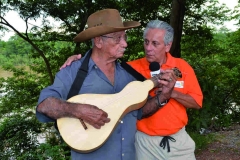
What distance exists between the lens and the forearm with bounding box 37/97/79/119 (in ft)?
6.60

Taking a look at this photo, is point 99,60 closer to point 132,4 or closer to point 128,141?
point 128,141

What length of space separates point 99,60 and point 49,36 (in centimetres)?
1017

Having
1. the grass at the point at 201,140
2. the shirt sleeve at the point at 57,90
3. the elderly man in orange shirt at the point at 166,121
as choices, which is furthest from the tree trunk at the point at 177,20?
the shirt sleeve at the point at 57,90

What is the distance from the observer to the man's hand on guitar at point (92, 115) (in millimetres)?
2025

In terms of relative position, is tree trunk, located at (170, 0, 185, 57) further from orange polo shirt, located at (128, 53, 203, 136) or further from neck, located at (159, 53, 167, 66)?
orange polo shirt, located at (128, 53, 203, 136)

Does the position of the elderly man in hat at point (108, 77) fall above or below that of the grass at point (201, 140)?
above

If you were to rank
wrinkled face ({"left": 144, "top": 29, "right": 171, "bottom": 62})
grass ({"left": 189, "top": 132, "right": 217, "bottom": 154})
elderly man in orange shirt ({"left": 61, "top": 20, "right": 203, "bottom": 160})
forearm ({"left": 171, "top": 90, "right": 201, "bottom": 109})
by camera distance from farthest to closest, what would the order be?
grass ({"left": 189, "top": 132, "right": 217, "bottom": 154})
wrinkled face ({"left": 144, "top": 29, "right": 171, "bottom": 62})
elderly man in orange shirt ({"left": 61, "top": 20, "right": 203, "bottom": 160})
forearm ({"left": 171, "top": 90, "right": 201, "bottom": 109})

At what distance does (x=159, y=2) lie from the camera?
10602mm

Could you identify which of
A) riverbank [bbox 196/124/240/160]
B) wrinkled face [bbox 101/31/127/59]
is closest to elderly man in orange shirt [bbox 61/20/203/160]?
wrinkled face [bbox 101/31/127/59]

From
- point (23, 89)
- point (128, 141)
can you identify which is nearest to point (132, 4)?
point (23, 89)

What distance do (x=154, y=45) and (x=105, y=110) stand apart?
2.97 ft

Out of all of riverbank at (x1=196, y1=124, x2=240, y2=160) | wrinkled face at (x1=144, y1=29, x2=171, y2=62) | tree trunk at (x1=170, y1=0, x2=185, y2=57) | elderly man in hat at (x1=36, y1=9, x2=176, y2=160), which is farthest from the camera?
tree trunk at (x1=170, y1=0, x2=185, y2=57)

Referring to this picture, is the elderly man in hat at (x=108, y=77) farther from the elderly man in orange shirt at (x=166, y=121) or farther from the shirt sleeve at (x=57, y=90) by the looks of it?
the elderly man in orange shirt at (x=166, y=121)

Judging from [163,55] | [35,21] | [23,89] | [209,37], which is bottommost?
[23,89]
